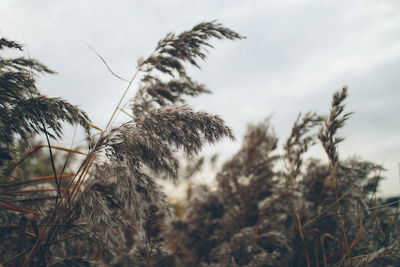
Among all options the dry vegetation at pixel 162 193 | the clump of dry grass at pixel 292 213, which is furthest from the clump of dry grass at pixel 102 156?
the clump of dry grass at pixel 292 213

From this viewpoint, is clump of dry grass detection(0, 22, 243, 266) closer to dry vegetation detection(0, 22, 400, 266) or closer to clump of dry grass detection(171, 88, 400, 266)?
dry vegetation detection(0, 22, 400, 266)

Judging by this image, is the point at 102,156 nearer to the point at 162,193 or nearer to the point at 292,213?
the point at 162,193

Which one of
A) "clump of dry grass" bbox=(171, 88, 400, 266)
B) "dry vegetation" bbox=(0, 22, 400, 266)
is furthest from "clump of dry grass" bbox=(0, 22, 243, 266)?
"clump of dry grass" bbox=(171, 88, 400, 266)

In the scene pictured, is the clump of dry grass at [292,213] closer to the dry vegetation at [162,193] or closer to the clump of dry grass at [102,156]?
the dry vegetation at [162,193]

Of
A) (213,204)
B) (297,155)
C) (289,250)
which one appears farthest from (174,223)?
(297,155)

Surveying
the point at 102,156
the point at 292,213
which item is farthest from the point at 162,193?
the point at 292,213

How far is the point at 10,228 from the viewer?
155cm

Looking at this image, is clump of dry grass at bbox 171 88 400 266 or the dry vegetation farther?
clump of dry grass at bbox 171 88 400 266

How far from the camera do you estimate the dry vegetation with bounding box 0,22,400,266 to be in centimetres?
140

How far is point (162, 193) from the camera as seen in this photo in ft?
5.15

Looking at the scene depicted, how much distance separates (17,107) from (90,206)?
679mm

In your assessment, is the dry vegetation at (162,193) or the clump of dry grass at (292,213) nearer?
the dry vegetation at (162,193)

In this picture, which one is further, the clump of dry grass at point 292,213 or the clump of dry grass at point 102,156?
the clump of dry grass at point 292,213

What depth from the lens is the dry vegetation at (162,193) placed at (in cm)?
140
